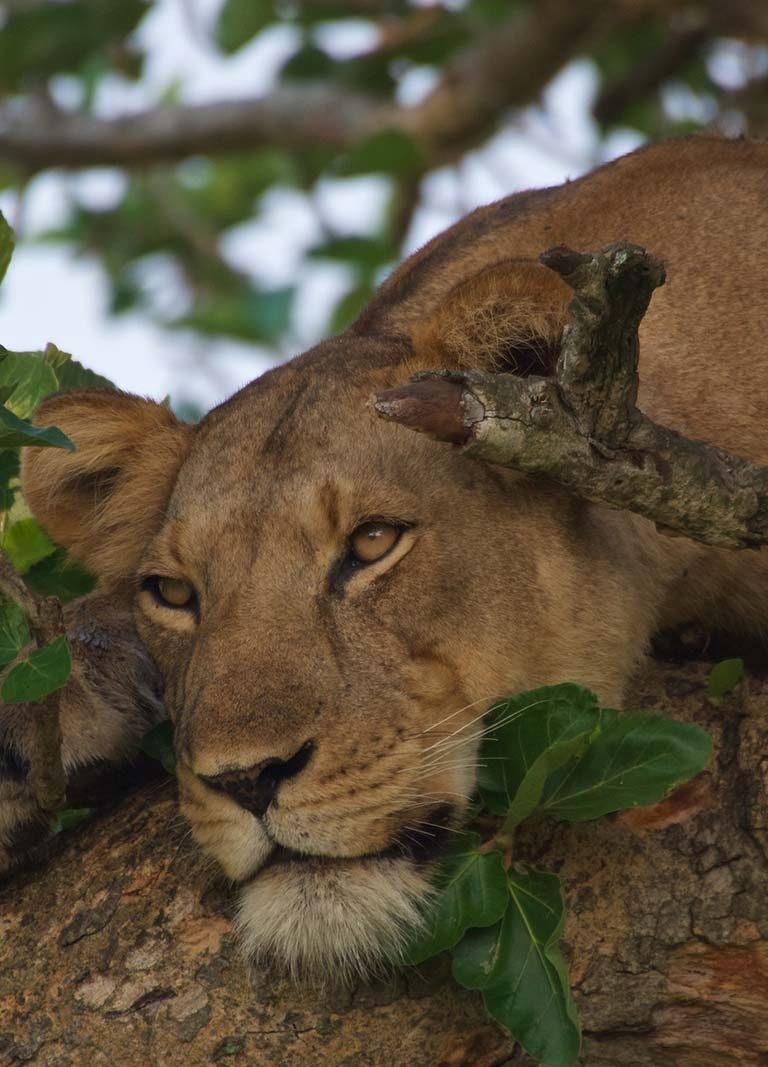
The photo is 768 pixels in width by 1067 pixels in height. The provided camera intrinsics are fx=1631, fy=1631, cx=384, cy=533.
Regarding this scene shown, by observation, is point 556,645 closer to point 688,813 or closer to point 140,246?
point 688,813

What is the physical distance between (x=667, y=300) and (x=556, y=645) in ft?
3.80

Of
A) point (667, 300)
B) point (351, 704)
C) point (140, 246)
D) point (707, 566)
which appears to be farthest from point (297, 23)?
point (351, 704)

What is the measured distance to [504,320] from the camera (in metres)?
3.76

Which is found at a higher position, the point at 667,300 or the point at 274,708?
the point at 667,300

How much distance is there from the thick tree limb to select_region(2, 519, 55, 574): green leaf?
1058 mm

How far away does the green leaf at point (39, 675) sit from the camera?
10.6 ft

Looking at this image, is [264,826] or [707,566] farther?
[707,566]

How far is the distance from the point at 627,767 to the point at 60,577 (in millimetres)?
2032

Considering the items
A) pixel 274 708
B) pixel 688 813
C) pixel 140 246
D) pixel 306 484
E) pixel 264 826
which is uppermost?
pixel 140 246

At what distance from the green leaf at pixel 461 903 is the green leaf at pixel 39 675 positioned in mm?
879

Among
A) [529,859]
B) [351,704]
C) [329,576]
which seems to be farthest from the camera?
[329,576]

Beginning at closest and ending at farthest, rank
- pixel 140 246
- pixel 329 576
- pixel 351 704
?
pixel 351 704
pixel 329 576
pixel 140 246

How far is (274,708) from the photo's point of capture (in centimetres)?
354

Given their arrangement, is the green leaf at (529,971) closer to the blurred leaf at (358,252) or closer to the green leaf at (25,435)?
the green leaf at (25,435)
